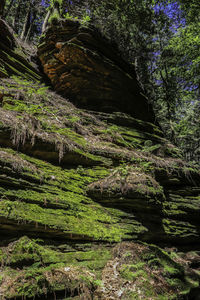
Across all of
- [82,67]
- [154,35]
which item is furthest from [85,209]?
[154,35]

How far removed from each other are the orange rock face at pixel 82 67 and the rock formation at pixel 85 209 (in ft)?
3.96

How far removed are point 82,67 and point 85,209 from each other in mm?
6321

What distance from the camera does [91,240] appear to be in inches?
159

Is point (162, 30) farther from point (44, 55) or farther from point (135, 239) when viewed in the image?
point (135, 239)

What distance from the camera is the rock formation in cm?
319

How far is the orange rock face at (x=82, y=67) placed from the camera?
786cm

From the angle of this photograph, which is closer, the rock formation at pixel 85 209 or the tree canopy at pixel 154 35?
the rock formation at pixel 85 209

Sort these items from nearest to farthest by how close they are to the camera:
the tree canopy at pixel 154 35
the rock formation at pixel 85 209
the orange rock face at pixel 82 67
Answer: the rock formation at pixel 85 209
the orange rock face at pixel 82 67
the tree canopy at pixel 154 35

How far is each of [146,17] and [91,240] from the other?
1395cm

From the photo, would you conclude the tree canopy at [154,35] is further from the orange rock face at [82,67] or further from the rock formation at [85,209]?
the rock formation at [85,209]

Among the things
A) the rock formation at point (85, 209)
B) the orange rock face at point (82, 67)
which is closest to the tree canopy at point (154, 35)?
the orange rock face at point (82, 67)

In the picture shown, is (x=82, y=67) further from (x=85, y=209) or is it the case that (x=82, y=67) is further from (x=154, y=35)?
(x=154, y=35)

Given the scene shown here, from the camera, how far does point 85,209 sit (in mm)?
4426

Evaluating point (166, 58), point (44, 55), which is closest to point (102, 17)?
point (44, 55)
